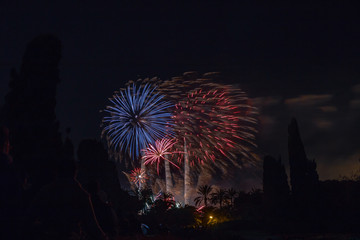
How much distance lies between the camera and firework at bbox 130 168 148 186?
66.9 metres

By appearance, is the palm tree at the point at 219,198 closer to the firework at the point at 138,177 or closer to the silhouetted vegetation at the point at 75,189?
the firework at the point at 138,177

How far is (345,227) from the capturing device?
32125mm

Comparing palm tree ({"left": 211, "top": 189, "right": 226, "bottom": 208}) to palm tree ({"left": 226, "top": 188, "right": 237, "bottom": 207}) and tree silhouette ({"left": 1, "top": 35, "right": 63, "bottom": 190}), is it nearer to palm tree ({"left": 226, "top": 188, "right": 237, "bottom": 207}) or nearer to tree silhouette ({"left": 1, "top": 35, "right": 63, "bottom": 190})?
palm tree ({"left": 226, "top": 188, "right": 237, "bottom": 207})

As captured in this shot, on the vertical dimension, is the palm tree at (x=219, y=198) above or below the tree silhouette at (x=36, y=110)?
below

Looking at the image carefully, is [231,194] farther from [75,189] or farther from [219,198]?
[75,189]

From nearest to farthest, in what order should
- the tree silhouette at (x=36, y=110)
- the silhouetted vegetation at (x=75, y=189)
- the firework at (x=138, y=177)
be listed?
the silhouetted vegetation at (x=75, y=189) < the tree silhouette at (x=36, y=110) < the firework at (x=138, y=177)

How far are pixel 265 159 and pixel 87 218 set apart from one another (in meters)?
38.8

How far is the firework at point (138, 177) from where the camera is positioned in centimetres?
6688

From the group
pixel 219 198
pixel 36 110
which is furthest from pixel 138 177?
pixel 36 110

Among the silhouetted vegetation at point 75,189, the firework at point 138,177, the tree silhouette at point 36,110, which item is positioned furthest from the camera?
the firework at point 138,177

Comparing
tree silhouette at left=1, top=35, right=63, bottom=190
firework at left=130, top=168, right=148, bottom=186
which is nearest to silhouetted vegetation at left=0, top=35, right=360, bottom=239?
tree silhouette at left=1, top=35, right=63, bottom=190

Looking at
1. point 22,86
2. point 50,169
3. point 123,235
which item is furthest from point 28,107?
point 123,235

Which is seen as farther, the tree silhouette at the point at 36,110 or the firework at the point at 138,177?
the firework at the point at 138,177

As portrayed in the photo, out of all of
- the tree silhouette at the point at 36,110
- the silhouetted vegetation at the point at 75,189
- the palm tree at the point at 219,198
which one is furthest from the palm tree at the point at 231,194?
the tree silhouette at the point at 36,110
